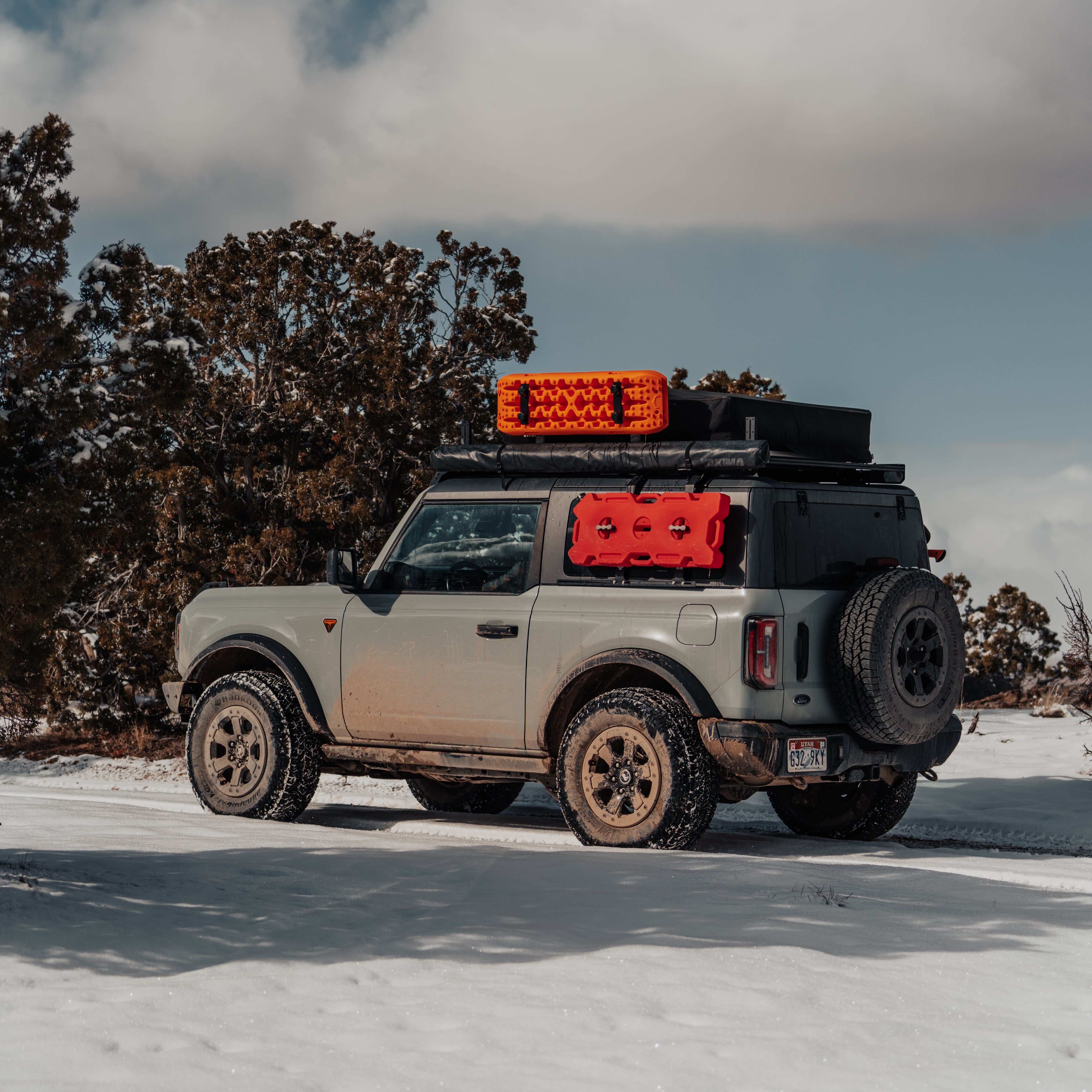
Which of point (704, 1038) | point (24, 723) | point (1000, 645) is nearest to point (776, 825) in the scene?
point (24, 723)

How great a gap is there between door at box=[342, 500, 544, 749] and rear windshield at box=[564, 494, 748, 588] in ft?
1.15

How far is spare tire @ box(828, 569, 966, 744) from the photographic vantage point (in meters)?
7.90

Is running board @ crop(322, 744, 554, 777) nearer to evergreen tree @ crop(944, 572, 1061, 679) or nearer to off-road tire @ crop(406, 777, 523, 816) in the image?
off-road tire @ crop(406, 777, 523, 816)

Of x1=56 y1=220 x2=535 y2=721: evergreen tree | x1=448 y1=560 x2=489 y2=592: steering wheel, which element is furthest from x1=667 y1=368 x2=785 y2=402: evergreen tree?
x1=448 y1=560 x2=489 y2=592: steering wheel

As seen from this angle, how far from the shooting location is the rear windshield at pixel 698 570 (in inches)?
313

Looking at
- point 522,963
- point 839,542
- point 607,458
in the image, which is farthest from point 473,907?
point 839,542

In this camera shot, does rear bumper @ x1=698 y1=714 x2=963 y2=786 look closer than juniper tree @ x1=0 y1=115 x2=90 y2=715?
No

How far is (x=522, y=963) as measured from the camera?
17.2ft

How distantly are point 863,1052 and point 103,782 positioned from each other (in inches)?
421

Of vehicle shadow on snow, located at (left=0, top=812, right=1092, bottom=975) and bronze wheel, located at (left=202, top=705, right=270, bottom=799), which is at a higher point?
bronze wheel, located at (left=202, top=705, right=270, bottom=799)

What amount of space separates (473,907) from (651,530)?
8.87 ft

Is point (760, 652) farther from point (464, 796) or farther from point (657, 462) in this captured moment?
point (464, 796)

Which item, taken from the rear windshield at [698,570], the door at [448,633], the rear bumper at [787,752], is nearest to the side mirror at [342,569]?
the door at [448,633]

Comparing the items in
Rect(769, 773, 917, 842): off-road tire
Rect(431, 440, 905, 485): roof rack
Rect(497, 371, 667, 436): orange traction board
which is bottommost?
Rect(769, 773, 917, 842): off-road tire
